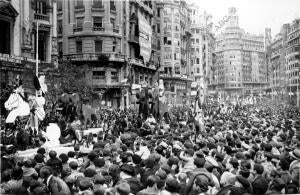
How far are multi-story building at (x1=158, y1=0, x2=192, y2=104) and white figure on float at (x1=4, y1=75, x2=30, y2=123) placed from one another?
151 feet

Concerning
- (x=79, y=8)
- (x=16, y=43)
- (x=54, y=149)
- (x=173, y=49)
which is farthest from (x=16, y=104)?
(x=173, y=49)

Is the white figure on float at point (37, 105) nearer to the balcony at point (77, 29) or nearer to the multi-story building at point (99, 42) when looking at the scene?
the multi-story building at point (99, 42)

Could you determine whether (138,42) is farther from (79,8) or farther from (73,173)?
(73,173)

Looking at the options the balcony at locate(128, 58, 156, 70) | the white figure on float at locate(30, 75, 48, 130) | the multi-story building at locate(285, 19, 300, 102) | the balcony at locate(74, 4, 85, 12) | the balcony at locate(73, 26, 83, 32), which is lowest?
the white figure on float at locate(30, 75, 48, 130)

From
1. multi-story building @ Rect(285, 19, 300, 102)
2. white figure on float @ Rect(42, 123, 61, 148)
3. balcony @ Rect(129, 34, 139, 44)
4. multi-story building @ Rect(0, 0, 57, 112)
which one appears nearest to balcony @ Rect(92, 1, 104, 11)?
balcony @ Rect(129, 34, 139, 44)

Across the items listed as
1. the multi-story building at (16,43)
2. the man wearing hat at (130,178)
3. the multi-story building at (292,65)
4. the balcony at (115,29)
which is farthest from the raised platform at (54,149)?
the balcony at (115,29)

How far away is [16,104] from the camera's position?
47.8ft

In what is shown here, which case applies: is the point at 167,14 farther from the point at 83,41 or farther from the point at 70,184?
the point at 70,184

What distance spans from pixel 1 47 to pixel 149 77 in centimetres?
3387

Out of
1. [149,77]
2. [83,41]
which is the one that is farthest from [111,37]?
[149,77]

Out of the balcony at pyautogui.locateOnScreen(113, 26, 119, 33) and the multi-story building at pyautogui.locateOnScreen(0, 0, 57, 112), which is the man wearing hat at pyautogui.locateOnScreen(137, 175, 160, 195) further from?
the balcony at pyautogui.locateOnScreen(113, 26, 119, 33)

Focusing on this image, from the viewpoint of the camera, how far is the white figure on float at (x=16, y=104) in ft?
47.1

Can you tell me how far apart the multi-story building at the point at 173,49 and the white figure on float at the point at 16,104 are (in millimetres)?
46177

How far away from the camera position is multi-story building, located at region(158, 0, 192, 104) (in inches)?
2459
